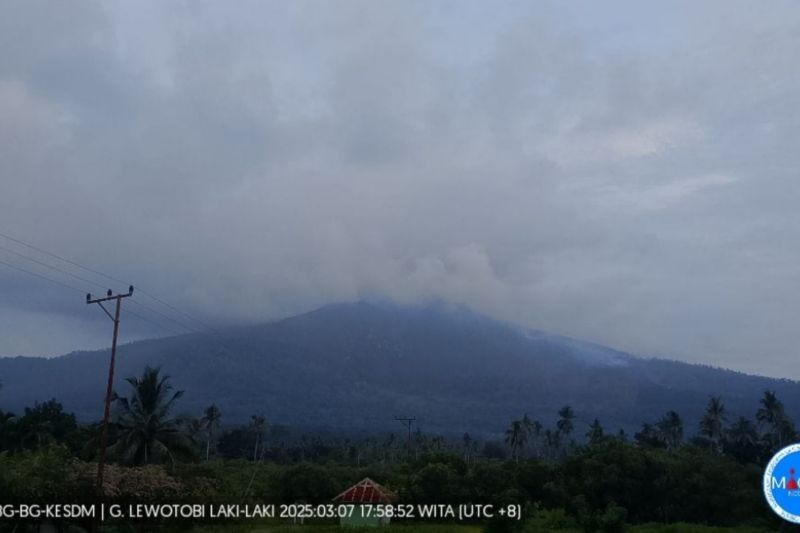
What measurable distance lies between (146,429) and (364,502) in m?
12.4

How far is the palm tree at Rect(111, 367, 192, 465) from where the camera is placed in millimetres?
42406

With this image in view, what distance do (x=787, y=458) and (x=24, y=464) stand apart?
30101 millimetres

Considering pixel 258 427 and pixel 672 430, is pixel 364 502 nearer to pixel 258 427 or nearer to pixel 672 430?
pixel 258 427

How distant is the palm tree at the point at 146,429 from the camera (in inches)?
1670

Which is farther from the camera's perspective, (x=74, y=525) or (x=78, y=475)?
(x=78, y=475)

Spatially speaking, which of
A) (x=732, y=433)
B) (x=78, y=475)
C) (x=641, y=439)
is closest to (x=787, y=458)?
(x=78, y=475)

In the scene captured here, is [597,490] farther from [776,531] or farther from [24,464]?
[24,464]

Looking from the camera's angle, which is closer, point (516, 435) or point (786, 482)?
point (786, 482)

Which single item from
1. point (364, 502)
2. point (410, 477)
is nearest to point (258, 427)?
point (410, 477)

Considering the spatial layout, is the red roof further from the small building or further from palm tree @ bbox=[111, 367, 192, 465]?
palm tree @ bbox=[111, 367, 192, 465]

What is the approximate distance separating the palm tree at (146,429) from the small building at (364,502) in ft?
30.2

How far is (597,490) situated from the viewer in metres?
51.1

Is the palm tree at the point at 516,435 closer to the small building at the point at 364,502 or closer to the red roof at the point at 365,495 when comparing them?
the small building at the point at 364,502

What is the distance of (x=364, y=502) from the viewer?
42844mm
